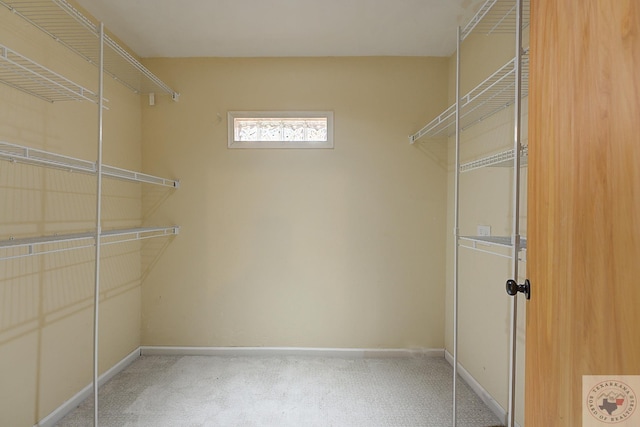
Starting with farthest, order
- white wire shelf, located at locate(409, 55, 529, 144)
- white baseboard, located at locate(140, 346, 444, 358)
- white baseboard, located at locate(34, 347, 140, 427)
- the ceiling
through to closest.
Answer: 1. white baseboard, located at locate(140, 346, 444, 358)
2. the ceiling
3. white baseboard, located at locate(34, 347, 140, 427)
4. white wire shelf, located at locate(409, 55, 529, 144)

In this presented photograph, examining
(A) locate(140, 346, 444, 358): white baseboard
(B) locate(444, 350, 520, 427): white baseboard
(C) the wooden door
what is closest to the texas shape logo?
(C) the wooden door

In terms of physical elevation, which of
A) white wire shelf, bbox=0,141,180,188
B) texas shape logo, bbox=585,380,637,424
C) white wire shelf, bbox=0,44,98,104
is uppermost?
white wire shelf, bbox=0,44,98,104

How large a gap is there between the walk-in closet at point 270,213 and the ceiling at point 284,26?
17mm

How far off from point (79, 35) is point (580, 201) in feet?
8.07

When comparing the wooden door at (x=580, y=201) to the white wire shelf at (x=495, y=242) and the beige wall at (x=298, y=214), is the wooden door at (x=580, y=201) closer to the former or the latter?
the white wire shelf at (x=495, y=242)

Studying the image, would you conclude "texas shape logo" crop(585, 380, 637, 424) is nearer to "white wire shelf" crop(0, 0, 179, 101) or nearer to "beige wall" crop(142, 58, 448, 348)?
"beige wall" crop(142, 58, 448, 348)

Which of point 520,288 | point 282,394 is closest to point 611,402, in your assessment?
point 520,288

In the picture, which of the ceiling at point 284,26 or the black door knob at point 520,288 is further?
the ceiling at point 284,26

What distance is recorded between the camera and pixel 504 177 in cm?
175

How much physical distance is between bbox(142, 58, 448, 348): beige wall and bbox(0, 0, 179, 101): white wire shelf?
12.4 inches

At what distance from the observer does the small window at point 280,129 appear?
2523 millimetres

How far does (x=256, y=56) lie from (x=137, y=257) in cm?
188

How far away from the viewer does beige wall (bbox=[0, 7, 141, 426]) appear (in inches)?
57.9

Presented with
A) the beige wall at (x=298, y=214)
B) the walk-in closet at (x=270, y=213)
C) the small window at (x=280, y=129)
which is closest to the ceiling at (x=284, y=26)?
the walk-in closet at (x=270, y=213)
